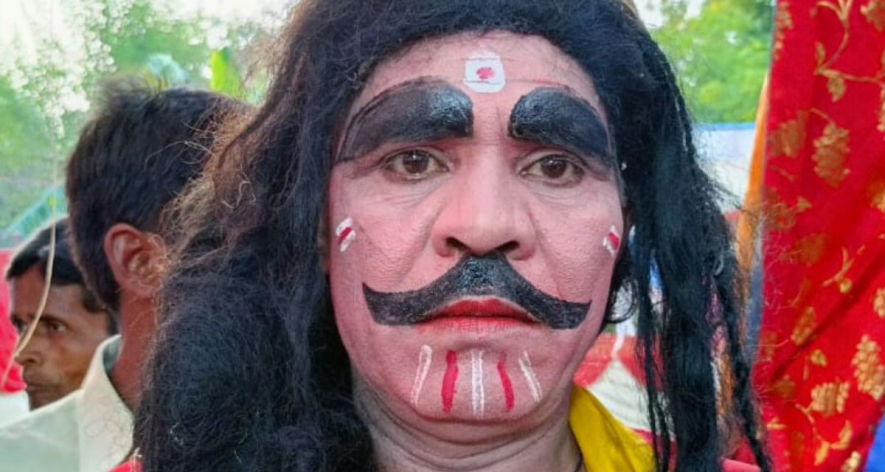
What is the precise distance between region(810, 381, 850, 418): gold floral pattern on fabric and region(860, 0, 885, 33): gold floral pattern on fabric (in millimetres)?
729

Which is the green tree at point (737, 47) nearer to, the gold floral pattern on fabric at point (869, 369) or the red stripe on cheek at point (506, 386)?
the gold floral pattern on fabric at point (869, 369)

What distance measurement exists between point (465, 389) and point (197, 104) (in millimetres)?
1592

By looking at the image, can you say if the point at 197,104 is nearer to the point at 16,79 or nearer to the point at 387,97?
the point at 16,79

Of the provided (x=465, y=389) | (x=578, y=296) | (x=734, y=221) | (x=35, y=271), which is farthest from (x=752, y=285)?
(x=35, y=271)

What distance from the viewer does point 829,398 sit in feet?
8.77

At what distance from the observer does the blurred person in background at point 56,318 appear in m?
4.54

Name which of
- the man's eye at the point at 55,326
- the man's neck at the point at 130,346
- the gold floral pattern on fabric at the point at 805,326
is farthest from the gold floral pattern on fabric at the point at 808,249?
the man's eye at the point at 55,326

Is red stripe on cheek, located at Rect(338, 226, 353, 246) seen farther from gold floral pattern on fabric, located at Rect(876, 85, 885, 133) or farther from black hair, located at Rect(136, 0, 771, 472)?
gold floral pattern on fabric, located at Rect(876, 85, 885, 133)

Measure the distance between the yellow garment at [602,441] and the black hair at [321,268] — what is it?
0.05m

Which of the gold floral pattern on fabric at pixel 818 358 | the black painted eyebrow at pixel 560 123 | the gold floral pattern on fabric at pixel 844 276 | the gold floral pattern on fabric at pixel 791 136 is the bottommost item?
the gold floral pattern on fabric at pixel 818 358

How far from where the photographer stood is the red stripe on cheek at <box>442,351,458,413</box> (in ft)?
6.44

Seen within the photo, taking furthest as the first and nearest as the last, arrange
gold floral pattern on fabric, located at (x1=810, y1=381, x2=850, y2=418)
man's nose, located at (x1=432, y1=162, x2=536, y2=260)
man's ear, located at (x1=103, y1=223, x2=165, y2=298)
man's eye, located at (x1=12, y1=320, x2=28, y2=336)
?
man's eye, located at (x1=12, y1=320, x2=28, y2=336)
man's ear, located at (x1=103, y1=223, x2=165, y2=298)
gold floral pattern on fabric, located at (x1=810, y1=381, x2=850, y2=418)
man's nose, located at (x1=432, y1=162, x2=536, y2=260)

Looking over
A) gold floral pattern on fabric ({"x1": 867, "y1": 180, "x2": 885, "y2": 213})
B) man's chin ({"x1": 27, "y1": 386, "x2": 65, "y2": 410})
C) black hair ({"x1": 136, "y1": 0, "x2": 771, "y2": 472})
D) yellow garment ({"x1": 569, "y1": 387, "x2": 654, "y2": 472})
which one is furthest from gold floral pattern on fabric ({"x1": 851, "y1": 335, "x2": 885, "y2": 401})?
man's chin ({"x1": 27, "y1": 386, "x2": 65, "y2": 410})

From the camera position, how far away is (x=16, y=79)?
3307mm
